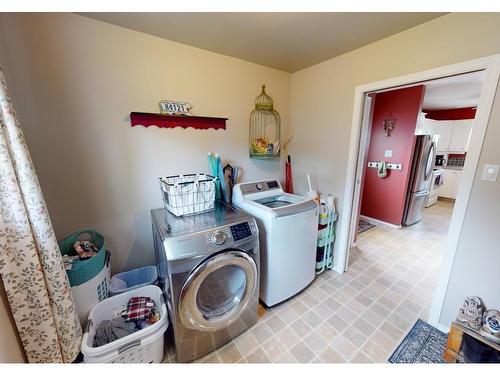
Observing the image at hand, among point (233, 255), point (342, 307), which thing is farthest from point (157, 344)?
point (342, 307)

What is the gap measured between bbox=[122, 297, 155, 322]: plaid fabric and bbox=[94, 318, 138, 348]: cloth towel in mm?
37

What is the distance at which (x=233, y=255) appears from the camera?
1312 millimetres

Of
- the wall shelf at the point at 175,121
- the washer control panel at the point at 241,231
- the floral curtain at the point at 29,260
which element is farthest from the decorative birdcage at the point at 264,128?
the floral curtain at the point at 29,260

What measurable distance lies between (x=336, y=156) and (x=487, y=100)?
1063 mm

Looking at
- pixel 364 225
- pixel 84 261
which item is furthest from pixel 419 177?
pixel 84 261

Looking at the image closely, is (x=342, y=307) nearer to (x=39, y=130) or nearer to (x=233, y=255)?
(x=233, y=255)

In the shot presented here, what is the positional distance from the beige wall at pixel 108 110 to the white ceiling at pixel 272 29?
14 cm

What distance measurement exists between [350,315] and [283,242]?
87 centimetres

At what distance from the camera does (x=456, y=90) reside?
3.23m

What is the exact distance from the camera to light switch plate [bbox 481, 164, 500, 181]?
1.23 m

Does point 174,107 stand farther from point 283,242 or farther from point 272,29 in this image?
point 283,242

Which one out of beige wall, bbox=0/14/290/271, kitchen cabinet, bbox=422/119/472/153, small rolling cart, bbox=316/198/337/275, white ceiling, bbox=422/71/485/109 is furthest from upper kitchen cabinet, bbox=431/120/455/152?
beige wall, bbox=0/14/290/271

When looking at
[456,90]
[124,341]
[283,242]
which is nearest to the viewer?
[124,341]

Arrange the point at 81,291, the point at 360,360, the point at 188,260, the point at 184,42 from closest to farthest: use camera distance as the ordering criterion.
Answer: the point at 188,260, the point at 81,291, the point at 360,360, the point at 184,42
